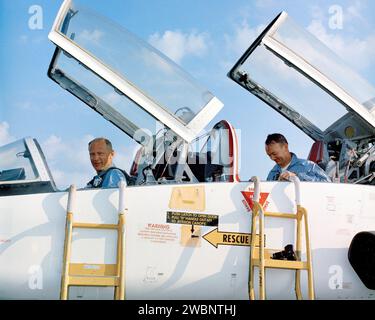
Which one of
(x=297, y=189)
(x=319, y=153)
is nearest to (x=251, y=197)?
(x=297, y=189)

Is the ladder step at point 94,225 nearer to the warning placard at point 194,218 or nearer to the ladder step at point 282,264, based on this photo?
the warning placard at point 194,218

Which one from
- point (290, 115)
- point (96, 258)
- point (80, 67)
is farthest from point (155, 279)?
point (290, 115)

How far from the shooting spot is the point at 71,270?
3.09m

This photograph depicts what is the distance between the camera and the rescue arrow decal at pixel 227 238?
330 cm

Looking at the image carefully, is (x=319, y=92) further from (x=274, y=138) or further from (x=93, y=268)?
(x=93, y=268)

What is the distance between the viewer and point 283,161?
13.5ft

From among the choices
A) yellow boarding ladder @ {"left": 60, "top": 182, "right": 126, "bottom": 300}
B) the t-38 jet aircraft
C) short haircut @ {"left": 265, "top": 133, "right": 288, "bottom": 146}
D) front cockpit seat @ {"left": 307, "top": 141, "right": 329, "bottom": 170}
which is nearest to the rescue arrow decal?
the t-38 jet aircraft

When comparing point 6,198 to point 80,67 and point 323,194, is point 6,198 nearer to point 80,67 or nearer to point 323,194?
point 80,67

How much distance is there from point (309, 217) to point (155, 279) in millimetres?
1091

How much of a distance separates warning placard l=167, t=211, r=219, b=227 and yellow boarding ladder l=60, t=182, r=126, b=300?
340 millimetres

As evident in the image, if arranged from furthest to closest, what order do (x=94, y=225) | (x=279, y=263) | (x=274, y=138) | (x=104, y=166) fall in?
(x=274, y=138), (x=104, y=166), (x=279, y=263), (x=94, y=225)

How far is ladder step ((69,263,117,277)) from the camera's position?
3.09 metres

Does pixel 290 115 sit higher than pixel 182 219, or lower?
higher

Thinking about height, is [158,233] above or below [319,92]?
below
